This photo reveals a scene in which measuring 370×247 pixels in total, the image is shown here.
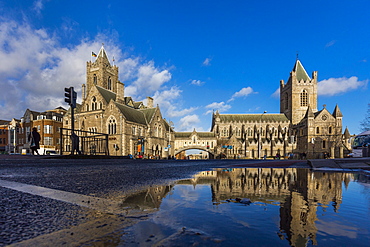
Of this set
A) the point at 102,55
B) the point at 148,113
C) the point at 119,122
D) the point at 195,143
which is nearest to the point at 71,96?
the point at 119,122

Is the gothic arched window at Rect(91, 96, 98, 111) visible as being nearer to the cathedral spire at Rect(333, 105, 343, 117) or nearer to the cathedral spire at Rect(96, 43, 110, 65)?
the cathedral spire at Rect(96, 43, 110, 65)

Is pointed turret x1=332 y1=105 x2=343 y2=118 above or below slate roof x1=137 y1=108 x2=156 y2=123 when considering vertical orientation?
above

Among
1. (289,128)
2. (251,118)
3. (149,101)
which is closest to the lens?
(149,101)

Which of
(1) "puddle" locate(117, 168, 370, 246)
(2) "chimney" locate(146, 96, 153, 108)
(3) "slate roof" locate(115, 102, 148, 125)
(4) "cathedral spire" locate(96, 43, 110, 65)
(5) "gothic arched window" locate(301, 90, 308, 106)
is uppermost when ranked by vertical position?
(4) "cathedral spire" locate(96, 43, 110, 65)

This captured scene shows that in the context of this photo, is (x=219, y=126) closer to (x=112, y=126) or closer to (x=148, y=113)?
Answer: (x=148, y=113)

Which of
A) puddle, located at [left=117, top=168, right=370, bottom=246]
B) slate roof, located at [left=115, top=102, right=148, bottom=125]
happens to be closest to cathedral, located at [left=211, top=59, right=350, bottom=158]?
slate roof, located at [left=115, top=102, right=148, bottom=125]

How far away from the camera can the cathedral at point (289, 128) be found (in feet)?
185

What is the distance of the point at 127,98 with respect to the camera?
178 ft

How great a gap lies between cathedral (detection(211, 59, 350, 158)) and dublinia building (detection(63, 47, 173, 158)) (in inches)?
772

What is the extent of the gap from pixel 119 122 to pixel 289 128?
5128cm

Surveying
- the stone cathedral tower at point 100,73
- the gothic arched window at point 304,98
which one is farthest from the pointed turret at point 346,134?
the stone cathedral tower at point 100,73

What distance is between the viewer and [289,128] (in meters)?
65.1

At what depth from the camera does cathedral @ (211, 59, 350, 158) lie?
5625 cm

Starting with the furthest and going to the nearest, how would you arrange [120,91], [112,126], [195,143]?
[195,143] → [120,91] → [112,126]
